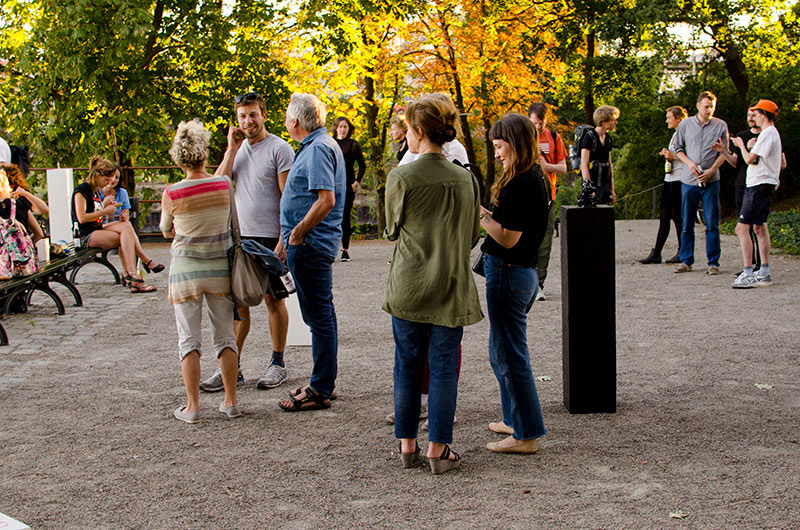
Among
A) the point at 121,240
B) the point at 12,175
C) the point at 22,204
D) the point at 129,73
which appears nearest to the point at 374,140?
the point at 129,73

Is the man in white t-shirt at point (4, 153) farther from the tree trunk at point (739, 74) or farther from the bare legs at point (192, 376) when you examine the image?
the tree trunk at point (739, 74)

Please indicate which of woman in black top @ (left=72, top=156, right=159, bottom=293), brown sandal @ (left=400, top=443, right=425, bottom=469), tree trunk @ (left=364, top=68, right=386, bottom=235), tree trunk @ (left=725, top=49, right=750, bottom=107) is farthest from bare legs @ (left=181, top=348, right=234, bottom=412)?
tree trunk @ (left=364, top=68, right=386, bottom=235)

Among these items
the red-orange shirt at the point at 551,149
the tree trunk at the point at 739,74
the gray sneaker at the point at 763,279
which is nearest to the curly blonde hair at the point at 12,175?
the red-orange shirt at the point at 551,149

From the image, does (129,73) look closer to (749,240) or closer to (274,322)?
(749,240)

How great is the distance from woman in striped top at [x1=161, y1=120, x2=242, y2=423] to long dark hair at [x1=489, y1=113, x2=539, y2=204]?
1.76 meters

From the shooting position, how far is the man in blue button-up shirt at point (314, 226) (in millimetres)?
5180

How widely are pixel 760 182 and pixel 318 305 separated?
6150 mm

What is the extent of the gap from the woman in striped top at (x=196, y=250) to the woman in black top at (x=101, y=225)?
235 inches

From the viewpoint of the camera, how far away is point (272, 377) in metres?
5.97

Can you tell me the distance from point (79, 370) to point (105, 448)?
2.12m

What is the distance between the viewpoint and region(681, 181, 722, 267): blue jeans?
10797 millimetres

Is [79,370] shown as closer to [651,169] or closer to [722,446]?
[722,446]

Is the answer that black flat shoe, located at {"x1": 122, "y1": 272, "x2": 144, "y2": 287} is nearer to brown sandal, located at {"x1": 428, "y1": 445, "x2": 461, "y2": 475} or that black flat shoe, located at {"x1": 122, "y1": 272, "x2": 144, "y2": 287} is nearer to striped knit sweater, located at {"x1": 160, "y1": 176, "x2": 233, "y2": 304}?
striped knit sweater, located at {"x1": 160, "y1": 176, "x2": 233, "y2": 304}

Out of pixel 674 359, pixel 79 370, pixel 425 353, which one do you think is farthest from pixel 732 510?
pixel 79 370
